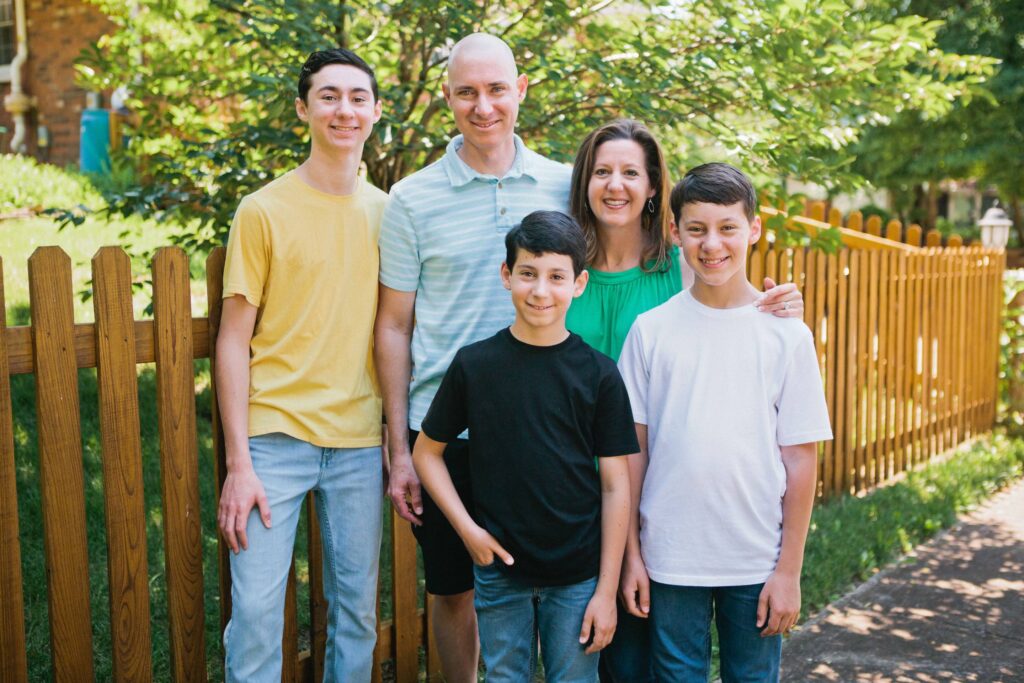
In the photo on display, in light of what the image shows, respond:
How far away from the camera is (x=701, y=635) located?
2.53 meters

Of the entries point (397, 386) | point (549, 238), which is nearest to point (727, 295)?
point (549, 238)

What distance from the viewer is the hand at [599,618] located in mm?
2391

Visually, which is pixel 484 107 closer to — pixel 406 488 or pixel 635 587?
pixel 406 488

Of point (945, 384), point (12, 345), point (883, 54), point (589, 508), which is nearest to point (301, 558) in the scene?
point (12, 345)

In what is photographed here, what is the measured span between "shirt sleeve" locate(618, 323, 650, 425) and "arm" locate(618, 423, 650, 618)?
8cm

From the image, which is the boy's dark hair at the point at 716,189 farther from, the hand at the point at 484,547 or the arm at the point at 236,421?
the arm at the point at 236,421

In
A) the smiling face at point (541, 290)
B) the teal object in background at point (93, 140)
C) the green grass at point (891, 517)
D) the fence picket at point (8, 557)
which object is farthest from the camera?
the teal object in background at point (93, 140)

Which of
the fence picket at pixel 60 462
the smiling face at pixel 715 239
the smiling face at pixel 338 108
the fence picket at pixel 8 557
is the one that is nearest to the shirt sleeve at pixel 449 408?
the smiling face at pixel 715 239

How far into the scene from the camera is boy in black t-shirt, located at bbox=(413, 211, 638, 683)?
93.3 inches

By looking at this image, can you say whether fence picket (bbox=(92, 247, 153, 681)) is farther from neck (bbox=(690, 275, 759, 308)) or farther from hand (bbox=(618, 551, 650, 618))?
neck (bbox=(690, 275, 759, 308))

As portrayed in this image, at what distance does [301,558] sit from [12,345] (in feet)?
7.82

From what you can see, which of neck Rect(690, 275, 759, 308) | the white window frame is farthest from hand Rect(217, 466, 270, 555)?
the white window frame

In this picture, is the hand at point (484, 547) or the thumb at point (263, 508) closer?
the hand at point (484, 547)

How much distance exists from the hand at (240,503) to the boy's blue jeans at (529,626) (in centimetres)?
67
